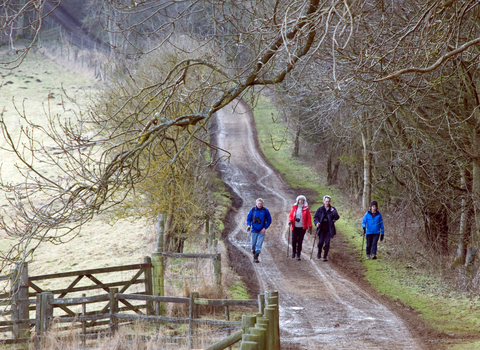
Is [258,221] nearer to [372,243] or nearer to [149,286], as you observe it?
[372,243]

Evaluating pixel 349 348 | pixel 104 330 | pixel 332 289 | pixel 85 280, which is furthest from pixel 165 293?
pixel 85 280

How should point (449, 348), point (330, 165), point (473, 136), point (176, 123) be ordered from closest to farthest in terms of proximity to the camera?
1. point (176, 123)
2. point (449, 348)
3. point (473, 136)
4. point (330, 165)

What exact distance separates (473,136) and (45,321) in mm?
9346

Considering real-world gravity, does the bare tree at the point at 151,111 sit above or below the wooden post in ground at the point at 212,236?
above

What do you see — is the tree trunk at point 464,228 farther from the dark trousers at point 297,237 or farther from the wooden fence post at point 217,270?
the wooden fence post at point 217,270

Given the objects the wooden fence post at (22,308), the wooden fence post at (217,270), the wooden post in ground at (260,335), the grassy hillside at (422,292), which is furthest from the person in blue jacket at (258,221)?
the wooden post in ground at (260,335)

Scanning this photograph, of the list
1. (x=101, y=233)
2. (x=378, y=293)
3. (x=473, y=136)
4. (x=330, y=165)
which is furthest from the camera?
(x=330, y=165)

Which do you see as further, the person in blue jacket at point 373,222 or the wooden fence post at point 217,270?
the person in blue jacket at point 373,222

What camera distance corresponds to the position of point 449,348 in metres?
7.51

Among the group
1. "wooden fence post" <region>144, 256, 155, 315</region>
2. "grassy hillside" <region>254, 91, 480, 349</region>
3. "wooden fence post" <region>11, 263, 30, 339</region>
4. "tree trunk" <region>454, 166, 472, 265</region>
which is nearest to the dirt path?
"grassy hillside" <region>254, 91, 480, 349</region>

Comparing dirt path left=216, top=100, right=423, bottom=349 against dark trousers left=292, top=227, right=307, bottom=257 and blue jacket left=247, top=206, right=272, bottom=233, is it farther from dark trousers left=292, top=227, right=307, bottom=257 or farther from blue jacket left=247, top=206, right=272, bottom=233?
blue jacket left=247, top=206, right=272, bottom=233

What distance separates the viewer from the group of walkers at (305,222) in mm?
13906

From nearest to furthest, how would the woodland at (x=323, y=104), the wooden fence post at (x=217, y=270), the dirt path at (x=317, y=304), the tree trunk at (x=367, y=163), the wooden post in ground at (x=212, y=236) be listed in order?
1. the woodland at (x=323, y=104)
2. the dirt path at (x=317, y=304)
3. the wooden fence post at (x=217, y=270)
4. the wooden post in ground at (x=212, y=236)
5. the tree trunk at (x=367, y=163)

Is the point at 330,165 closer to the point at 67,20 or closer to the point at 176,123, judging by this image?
the point at 176,123
